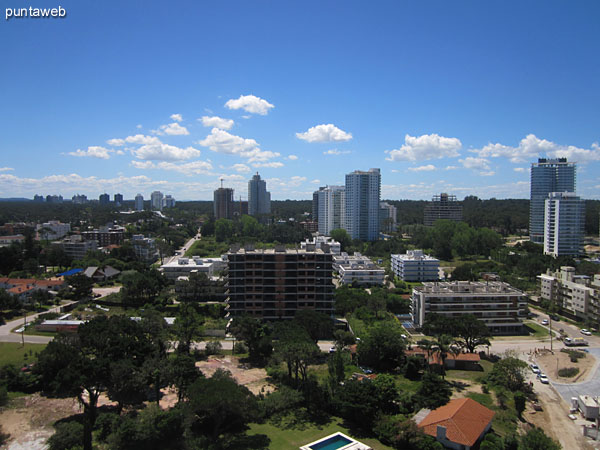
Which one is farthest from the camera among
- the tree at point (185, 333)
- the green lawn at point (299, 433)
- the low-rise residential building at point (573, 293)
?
the low-rise residential building at point (573, 293)

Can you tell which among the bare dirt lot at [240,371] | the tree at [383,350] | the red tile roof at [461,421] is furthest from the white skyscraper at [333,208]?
the red tile roof at [461,421]

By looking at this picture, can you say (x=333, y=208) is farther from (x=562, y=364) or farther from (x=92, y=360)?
(x=92, y=360)

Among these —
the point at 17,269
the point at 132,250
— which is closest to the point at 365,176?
the point at 132,250

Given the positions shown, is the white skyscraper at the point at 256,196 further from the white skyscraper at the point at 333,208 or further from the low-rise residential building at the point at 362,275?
the low-rise residential building at the point at 362,275

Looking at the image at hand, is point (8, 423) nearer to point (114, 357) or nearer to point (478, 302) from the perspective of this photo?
point (114, 357)

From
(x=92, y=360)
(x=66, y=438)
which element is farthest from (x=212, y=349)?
(x=66, y=438)

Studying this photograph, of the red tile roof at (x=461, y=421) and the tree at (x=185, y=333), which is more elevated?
the tree at (x=185, y=333)
